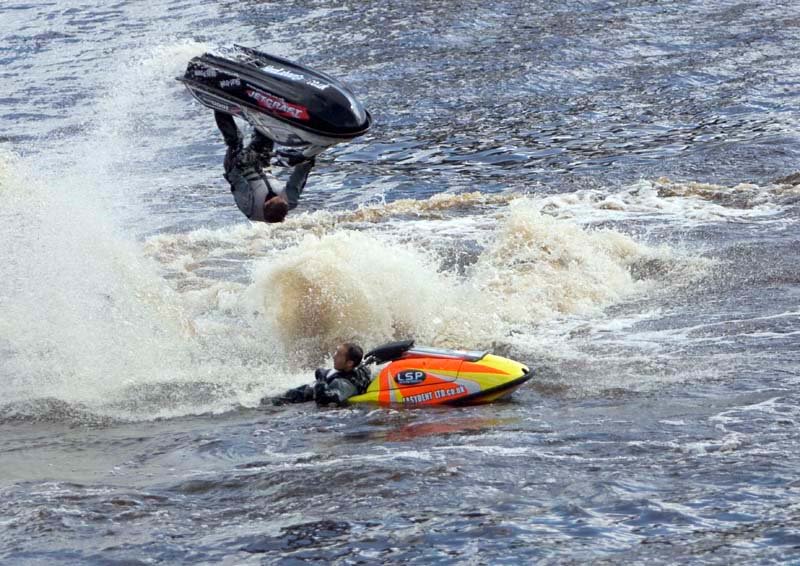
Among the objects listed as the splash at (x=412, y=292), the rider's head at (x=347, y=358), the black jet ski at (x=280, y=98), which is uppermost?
the black jet ski at (x=280, y=98)

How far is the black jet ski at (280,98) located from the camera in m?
11.8

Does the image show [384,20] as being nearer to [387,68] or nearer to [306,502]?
[387,68]

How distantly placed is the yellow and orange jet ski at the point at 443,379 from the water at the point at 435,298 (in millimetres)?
258

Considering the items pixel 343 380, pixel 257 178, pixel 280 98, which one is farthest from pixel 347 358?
pixel 280 98

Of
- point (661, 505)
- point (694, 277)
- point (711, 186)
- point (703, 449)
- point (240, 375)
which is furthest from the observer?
point (711, 186)

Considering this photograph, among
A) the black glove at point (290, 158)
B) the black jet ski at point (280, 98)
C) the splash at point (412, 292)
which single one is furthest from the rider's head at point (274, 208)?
the splash at point (412, 292)

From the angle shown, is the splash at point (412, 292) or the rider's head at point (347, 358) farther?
the splash at point (412, 292)

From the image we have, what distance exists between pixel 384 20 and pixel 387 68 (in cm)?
422

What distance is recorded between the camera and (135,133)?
29344mm

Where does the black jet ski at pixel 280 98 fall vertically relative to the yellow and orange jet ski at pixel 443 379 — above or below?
above

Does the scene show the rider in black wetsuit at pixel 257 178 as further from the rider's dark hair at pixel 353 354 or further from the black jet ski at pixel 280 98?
the rider's dark hair at pixel 353 354

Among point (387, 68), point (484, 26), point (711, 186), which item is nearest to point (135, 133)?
point (387, 68)

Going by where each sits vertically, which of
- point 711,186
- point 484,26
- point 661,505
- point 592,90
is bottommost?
point 661,505

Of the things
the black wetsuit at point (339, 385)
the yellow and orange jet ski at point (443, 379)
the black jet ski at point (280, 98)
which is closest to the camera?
the black jet ski at point (280, 98)
